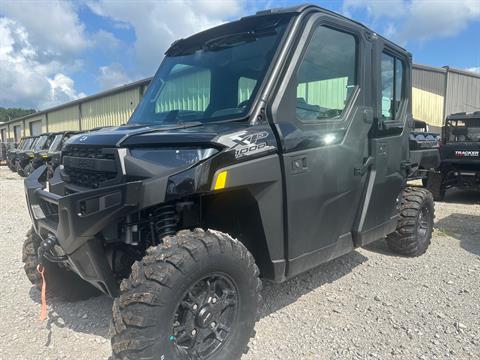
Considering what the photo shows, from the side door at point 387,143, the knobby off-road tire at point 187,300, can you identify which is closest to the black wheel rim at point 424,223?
the side door at point 387,143

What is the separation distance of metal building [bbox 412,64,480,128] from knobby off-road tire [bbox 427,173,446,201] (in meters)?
12.4

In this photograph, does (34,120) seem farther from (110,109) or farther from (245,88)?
(245,88)

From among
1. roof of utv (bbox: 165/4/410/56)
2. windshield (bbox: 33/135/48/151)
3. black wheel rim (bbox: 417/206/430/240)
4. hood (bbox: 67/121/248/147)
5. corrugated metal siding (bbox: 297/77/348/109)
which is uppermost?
roof of utv (bbox: 165/4/410/56)

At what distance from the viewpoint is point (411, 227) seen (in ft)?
16.7

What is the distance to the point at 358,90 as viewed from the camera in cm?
375

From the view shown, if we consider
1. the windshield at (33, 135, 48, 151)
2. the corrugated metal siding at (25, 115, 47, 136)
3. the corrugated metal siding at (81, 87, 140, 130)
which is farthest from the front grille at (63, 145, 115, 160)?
the corrugated metal siding at (25, 115, 47, 136)

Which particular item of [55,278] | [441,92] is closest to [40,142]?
[55,278]

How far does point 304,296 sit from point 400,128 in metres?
2.03

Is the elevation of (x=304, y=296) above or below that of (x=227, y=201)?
below

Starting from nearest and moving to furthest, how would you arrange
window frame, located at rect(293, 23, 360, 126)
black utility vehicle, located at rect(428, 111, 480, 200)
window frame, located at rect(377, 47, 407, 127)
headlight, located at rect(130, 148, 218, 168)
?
headlight, located at rect(130, 148, 218, 168)
window frame, located at rect(293, 23, 360, 126)
window frame, located at rect(377, 47, 407, 127)
black utility vehicle, located at rect(428, 111, 480, 200)

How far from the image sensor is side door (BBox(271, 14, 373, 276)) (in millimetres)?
3062

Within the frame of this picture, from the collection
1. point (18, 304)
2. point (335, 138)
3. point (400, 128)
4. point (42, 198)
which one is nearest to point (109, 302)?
point (18, 304)

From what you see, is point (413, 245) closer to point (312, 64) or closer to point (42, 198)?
point (312, 64)

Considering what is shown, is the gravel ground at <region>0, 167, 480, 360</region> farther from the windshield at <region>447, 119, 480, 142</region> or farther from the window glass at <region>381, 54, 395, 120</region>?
the windshield at <region>447, 119, 480, 142</region>
